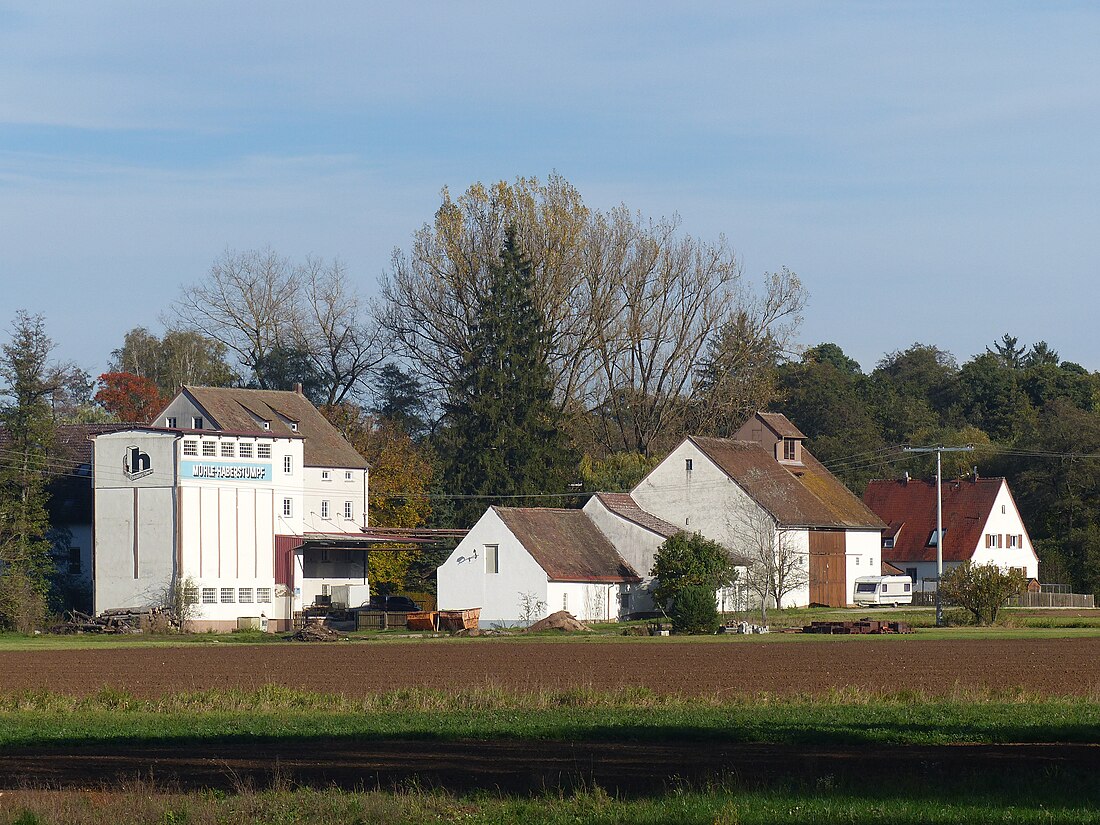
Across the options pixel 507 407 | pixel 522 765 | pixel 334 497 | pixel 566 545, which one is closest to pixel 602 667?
pixel 522 765

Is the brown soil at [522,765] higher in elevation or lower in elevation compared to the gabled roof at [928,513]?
lower

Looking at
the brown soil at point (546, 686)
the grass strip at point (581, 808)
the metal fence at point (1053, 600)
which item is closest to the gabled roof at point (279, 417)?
the brown soil at point (546, 686)

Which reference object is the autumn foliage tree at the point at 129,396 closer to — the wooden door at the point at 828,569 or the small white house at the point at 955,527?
the wooden door at the point at 828,569

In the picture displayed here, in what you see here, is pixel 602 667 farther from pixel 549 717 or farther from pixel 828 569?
pixel 828 569

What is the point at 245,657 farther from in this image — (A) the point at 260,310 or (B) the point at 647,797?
(A) the point at 260,310

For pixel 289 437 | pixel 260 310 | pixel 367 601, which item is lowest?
pixel 367 601

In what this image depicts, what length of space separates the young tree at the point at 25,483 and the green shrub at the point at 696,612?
30474 millimetres

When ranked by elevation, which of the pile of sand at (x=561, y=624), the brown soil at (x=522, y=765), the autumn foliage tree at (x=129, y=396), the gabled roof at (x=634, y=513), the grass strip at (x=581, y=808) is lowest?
the pile of sand at (x=561, y=624)

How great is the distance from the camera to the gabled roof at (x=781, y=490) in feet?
264

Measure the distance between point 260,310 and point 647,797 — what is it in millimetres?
84613

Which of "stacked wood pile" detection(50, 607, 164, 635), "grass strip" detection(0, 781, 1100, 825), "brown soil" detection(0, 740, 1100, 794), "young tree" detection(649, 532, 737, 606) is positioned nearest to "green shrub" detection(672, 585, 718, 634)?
"young tree" detection(649, 532, 737, 606)

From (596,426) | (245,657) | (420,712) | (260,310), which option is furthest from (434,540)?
(420,712)

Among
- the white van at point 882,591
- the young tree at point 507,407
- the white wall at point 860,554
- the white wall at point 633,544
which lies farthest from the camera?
the young tree at point 507,407

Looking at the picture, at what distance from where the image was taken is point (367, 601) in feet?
272
